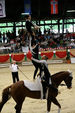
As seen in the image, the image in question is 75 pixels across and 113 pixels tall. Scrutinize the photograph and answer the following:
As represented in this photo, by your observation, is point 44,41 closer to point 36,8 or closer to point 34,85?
point 36,8

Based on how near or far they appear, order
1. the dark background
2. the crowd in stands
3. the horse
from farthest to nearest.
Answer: the dark background
the crowd in stands
the horse

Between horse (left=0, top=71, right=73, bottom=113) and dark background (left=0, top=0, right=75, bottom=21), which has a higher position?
dark background (left=0, top=0, right=75, bottom=21)

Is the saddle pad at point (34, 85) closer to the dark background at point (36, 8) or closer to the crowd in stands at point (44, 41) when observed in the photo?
the crowd in stands at point (44, 41)

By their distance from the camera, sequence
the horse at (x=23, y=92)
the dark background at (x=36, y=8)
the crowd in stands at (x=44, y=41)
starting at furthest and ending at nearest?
the dark background at (x=36, y=8) < the crowd in stands at (x=44, y=41) < the horse at (x=23, y=92)

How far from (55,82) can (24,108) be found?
2.18m

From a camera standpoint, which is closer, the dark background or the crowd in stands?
the crowd in stands

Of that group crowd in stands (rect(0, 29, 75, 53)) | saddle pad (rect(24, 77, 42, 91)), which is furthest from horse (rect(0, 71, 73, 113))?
crowd in stands (rect(0, 29, 75, 53))

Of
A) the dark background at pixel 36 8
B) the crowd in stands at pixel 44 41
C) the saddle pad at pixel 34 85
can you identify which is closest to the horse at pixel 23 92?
the saddle pad at pixel 34 85

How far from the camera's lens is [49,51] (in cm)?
2148

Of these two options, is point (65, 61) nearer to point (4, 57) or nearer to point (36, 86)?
point (4, 57)

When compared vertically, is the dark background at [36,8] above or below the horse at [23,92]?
above

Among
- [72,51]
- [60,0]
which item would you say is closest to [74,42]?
[72,51]

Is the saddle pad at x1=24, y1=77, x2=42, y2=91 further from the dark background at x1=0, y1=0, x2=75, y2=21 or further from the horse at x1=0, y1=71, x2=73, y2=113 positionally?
the dark background at x1=0, y1=0, x2=75, y2=21

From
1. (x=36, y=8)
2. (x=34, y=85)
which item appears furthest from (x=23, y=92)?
(x=36, y=8)
